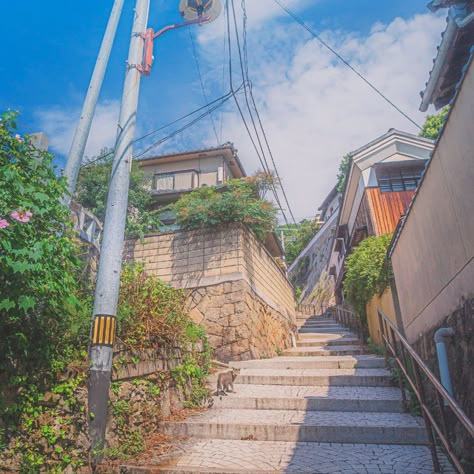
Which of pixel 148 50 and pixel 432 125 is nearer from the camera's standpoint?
pixel 148 50

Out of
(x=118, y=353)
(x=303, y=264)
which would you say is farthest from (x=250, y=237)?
(x=303, y=264)

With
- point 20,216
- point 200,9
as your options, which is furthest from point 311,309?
point 20,216

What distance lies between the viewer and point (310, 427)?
388cm

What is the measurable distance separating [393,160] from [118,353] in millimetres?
12385

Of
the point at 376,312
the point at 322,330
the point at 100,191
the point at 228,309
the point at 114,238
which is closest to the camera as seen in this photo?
the point at 114,238

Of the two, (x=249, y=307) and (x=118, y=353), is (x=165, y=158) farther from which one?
(x=118, y=353)

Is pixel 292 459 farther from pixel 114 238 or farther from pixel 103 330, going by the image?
pixel 114 238

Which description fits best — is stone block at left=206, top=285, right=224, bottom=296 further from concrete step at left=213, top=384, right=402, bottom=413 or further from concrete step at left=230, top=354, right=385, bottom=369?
concrete step at left=213, top=384, right=402, bottom=413

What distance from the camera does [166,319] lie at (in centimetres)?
471

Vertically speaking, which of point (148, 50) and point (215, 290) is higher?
point (148, 50)

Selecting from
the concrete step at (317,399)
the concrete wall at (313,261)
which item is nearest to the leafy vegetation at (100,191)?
the concrete step at (317,399)

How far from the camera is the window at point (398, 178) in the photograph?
40.8 feet

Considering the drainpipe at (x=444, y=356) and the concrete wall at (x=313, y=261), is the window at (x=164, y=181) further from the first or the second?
the concrete wall at (x=313, y=261)

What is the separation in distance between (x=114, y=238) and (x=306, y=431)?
3127mm
